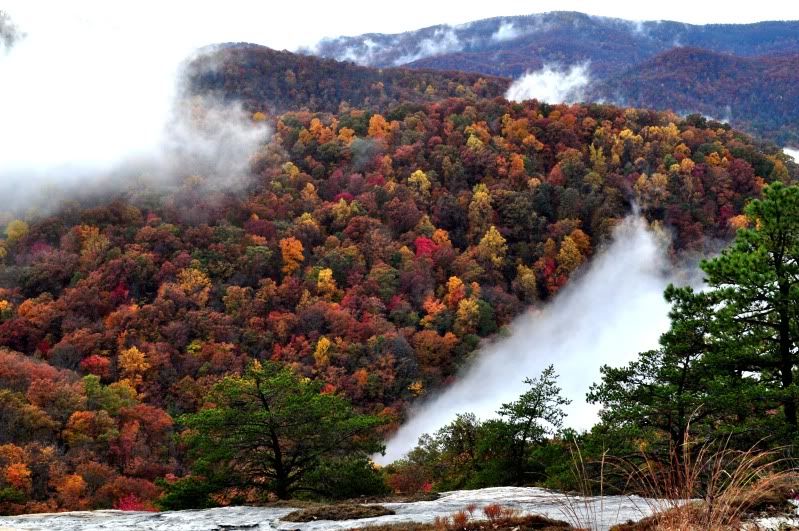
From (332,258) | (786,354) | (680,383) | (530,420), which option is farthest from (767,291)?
(332,258)

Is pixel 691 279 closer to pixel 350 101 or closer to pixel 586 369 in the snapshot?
pixel 586 369

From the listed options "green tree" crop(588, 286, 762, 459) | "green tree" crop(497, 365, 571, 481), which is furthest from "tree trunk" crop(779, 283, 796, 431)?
"green tree" crop(497, 365, 571, 481)

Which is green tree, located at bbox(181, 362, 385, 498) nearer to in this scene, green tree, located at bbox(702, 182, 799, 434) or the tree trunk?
green tree, located at bbox(702, 182, 799, 434)

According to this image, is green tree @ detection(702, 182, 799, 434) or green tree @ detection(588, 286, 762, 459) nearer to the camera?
green tree @ detection(702, 182, 799, 434)

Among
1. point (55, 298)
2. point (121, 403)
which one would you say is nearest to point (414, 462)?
point (121, 403)

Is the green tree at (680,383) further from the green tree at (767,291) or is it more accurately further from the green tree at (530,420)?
the green tree at (530,420)

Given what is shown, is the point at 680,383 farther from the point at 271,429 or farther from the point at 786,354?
the point at 271,429

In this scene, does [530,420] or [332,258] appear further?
[332,258]

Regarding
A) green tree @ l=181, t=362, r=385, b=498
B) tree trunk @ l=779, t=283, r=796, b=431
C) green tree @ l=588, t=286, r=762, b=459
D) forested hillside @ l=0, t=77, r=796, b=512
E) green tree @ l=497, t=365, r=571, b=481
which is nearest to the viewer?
tree trunk @ l=779, t=283, r=796, b=431
